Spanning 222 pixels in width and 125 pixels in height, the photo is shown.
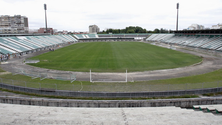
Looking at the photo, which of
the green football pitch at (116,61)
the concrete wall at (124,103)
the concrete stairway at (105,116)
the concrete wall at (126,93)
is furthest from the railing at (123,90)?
the green football pitch at (116,61)

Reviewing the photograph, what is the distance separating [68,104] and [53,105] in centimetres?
133

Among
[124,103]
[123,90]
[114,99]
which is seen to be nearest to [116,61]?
[123,90]

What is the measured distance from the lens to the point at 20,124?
959 centimetres

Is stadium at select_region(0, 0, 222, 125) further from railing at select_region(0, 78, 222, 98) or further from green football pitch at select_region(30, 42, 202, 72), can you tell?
green football pitch at select_region(30, 42, 202, 72)

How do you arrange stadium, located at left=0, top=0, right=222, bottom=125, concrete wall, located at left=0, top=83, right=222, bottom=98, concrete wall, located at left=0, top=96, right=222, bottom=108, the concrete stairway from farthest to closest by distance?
concrete wall, located at left=0, top=83, right=222, bottom=98, concrete wall, located at left=0, top=96, right=222, bottom=108, stadium, located at left=0, top=0, right=222, bottom=125, the concrete stairway

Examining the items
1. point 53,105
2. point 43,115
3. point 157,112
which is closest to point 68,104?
point 53,105

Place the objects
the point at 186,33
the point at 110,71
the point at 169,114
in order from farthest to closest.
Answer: the point at 186,33, the point at 110,71, the point at 169,114

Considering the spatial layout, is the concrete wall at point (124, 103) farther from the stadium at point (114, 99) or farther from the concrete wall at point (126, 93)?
the concrete wall at point (126, 93)

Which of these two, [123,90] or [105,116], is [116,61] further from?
[105,116]

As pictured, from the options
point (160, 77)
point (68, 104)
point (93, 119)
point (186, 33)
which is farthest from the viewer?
point (186, 33)

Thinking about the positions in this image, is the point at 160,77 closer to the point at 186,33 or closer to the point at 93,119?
the point at 93,119

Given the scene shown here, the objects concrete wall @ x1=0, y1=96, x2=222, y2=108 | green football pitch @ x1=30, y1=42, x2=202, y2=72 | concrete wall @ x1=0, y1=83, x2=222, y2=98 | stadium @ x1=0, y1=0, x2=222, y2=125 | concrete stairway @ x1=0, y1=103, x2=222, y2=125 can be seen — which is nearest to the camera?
concrete stairway @ x1=0, y1=103, x2=222, y2=125

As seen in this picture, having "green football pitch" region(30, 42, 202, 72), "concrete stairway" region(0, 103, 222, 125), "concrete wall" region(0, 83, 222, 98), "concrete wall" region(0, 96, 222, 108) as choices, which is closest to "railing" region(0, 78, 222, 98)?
"concrete wall" region(0, 83, 222, 98)

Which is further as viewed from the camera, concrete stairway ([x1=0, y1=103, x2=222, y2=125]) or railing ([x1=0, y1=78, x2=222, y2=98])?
railing ([x1=0, y1=78, x2=222, y2=98])
